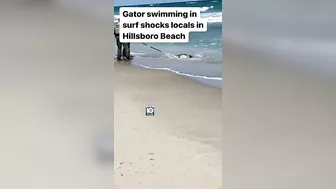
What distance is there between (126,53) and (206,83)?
1.28 feet

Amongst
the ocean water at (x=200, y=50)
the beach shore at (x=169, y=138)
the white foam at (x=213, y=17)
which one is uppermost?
the white foam at (x=213, y=17)

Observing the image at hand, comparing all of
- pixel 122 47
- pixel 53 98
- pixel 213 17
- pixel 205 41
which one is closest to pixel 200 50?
pixel 205 41

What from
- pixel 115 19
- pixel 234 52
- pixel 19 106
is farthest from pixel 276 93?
pixel 19 106

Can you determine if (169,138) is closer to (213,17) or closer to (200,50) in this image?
(200,50)

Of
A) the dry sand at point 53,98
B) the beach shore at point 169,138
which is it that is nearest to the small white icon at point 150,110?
the beach shore at point 169,138

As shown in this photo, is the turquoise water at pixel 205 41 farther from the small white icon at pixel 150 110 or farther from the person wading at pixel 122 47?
the small white icon at pixel 150 110

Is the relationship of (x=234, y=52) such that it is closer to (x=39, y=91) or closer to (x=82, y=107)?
(x=82, y=107)

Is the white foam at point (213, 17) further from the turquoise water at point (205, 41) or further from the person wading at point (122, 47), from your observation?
the person wading at point (122, 47)

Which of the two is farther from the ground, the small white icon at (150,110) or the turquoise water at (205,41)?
the turquoise water at (205,41)

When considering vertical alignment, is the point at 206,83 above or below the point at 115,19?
below

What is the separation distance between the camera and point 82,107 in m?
1.88

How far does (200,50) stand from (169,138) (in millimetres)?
433

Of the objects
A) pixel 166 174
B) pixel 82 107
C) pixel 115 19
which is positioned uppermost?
pixel 115 19

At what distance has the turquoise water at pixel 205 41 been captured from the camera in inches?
71.2
